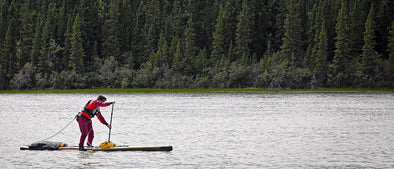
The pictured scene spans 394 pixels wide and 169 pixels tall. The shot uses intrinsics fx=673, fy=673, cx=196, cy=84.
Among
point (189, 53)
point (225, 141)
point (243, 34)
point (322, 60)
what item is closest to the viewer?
point (225, 141)

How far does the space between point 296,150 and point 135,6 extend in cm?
15420

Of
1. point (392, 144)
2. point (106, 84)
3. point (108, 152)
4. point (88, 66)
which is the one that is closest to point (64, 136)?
point (108, 152)

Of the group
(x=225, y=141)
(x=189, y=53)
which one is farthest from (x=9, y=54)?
(x=225, y=141)

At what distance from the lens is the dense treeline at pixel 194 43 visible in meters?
148

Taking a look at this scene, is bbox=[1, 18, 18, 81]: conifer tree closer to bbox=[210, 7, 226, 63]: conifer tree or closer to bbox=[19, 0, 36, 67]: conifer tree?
bbox=[19, 0, 36, 67]: conifer tree

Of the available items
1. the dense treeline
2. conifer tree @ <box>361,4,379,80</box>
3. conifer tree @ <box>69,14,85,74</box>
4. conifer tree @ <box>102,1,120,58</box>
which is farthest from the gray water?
conifer tree @ <box>102,1,120,58</box>

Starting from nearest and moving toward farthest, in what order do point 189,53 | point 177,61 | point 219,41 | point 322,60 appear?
point 322,60 < point 177,61 < point 189,53 < point 219,41

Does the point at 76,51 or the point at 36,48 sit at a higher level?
the point at 36,48

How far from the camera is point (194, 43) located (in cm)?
16850

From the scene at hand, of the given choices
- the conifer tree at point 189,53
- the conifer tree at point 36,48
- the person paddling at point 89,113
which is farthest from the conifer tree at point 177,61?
the person paddling at point 89,113

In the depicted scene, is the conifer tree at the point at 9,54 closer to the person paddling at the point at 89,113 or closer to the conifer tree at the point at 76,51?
the conifer tree at the point at 76,51

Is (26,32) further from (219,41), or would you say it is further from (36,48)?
(219,41)

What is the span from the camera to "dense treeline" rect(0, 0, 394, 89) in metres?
148

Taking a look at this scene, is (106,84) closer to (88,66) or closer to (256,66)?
(88,66)
